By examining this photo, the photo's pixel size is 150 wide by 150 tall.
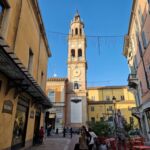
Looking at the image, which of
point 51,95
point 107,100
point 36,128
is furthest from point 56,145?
point 107,100

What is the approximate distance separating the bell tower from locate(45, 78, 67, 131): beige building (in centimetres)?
159

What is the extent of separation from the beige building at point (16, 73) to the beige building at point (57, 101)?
23002 millimetres

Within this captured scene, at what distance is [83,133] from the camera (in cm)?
662

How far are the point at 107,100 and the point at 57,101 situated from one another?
59.5 feet

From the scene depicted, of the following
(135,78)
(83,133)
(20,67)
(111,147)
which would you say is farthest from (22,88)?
(135,78)

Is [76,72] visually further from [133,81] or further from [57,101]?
[133,81]

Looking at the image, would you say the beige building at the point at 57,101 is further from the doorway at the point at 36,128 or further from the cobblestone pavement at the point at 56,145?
the doorway at the point at 36,128

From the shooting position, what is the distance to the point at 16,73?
250 inches

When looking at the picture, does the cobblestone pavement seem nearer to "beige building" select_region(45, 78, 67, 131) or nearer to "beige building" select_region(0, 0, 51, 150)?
"beige building" select_region(0, 0, 51, 150)

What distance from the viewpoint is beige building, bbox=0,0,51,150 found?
6.12 meters

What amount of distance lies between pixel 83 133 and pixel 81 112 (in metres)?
28.7

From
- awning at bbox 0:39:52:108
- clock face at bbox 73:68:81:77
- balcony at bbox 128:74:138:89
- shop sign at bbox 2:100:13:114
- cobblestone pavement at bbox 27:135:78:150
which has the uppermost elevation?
clock face at bbox 73:68:81:77

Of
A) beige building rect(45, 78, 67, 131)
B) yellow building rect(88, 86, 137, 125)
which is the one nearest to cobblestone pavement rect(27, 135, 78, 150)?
beige building rect(45, 78, 67, 131)

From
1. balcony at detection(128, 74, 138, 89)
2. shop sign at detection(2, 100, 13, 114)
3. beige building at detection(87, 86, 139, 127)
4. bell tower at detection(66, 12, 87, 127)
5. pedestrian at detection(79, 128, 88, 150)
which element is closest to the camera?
pedestrian at detection(79, 128, 88, 150)
